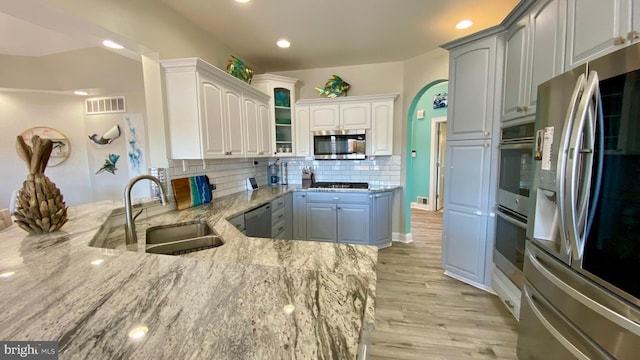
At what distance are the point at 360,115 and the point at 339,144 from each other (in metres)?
0.51

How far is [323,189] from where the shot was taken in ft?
11.8

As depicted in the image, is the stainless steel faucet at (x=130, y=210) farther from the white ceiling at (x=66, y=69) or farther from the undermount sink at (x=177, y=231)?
the white ceiling at (x=66, y=69)

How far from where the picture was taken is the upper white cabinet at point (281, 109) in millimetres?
3681

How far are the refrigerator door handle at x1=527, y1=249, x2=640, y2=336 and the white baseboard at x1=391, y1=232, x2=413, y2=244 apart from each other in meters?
2.55

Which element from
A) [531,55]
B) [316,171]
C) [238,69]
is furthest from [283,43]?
[531,55]

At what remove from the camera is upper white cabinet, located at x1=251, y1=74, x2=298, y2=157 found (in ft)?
12.1

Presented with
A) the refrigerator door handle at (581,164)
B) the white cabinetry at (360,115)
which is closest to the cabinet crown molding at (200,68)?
the white cabinetry at (360,115)

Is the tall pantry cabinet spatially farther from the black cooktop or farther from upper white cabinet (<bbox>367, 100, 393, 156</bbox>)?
the black cooktop

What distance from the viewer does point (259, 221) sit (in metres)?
2.70

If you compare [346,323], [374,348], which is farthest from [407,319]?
[346,323]

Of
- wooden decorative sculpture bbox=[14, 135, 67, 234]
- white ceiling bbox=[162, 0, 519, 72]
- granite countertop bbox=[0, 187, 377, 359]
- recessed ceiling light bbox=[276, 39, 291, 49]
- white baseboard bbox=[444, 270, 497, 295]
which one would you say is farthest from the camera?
recessed ceiling light bbox=[276, 39, 291, 49]

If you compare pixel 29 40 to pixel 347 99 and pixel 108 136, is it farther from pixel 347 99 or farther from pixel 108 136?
pixel 347 99

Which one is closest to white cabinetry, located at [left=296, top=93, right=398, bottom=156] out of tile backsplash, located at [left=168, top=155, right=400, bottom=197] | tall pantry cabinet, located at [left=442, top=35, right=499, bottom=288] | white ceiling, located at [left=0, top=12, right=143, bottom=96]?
tile backsplash, located at [left=168, top=155, right=400, bottom=197]

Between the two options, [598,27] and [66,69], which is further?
[66,69]
